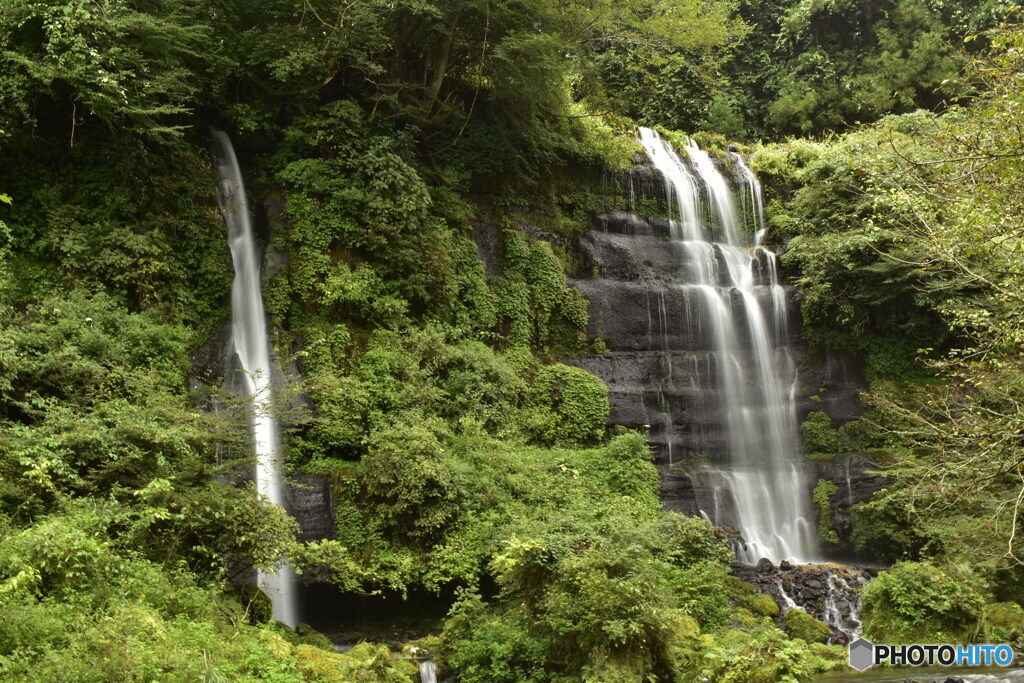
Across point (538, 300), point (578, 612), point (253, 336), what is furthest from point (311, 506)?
point (538, 300)

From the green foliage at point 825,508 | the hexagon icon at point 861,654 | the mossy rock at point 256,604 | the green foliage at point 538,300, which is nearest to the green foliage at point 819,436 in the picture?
the green foliage at point 825,508

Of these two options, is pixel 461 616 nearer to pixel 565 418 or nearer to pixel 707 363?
pixel 565 418

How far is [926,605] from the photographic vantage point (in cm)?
1095

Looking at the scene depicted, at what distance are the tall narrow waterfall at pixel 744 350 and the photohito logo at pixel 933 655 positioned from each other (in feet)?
13.9

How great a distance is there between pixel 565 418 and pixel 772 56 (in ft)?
67.0

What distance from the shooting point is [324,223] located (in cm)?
1395

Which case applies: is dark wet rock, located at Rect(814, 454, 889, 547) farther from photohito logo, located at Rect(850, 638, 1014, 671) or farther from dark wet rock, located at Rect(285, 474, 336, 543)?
dark wet rock, located at Rect(285, 474, 336, 543)

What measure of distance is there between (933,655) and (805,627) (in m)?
1.72

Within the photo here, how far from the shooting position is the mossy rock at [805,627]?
37.0 feet

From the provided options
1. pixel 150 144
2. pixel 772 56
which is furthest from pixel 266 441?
pixel 772 56

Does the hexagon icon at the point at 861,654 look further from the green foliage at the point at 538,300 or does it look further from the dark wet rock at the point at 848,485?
the green foliage at the point at 538,300

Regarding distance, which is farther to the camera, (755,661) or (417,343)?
(417,343)

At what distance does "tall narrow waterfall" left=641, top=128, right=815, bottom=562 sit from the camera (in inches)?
625

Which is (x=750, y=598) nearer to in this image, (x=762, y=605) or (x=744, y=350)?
(x=762, y=605)
